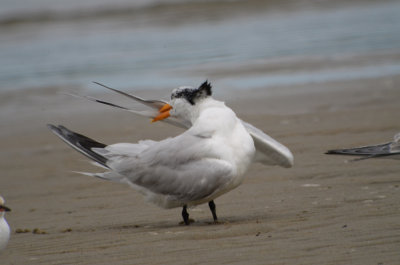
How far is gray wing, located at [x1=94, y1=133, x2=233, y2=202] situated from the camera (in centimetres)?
511

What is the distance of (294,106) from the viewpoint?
33.0ft

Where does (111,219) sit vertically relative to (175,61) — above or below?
below

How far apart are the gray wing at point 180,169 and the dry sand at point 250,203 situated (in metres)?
0.24

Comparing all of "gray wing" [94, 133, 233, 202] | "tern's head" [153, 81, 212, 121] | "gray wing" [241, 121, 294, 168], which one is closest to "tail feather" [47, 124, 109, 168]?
"gray wing" [94, 133, 233, 202]

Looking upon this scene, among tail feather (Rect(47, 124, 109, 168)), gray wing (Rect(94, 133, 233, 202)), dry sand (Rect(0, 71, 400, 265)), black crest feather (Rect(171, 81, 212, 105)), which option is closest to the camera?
dry sand (Rect(0, 71, 400, 265))

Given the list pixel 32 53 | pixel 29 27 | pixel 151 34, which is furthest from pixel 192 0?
pixel 32 53

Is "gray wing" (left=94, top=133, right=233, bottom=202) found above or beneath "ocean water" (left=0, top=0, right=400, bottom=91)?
beneath

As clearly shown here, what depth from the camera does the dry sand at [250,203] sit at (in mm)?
4383

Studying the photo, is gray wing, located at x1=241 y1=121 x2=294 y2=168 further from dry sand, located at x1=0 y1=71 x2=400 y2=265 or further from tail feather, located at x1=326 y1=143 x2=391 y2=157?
tail feather, located at x1=326 y1=143 x2=391 y2=157

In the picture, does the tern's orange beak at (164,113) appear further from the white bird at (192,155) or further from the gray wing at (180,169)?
the gray wing at (180,169)

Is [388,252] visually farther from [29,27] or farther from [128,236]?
[29,27]

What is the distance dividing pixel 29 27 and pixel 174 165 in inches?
794

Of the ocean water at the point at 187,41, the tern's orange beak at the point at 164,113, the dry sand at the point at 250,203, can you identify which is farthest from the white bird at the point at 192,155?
the ocean water at the point at 187,41

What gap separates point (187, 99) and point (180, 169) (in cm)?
53
